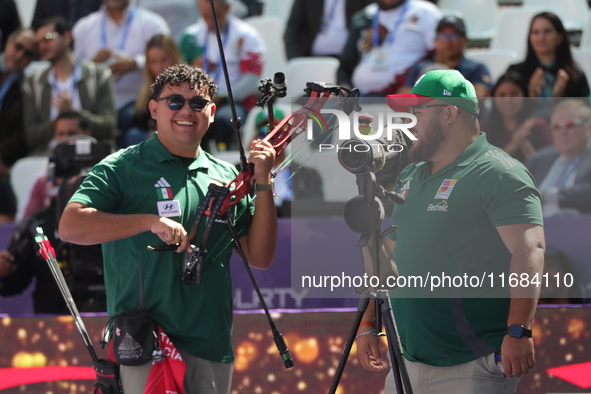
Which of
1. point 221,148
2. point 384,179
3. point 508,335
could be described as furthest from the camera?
point 221,148

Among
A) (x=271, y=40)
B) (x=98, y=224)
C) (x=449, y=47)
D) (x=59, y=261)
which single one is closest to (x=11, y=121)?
(x=271, y=40)

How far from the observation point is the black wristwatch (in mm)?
2840

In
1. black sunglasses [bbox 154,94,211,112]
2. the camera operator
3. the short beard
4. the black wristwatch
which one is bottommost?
the camera operator

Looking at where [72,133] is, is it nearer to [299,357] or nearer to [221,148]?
[221,148]

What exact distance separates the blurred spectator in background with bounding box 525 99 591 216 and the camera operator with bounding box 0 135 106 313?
2.31m

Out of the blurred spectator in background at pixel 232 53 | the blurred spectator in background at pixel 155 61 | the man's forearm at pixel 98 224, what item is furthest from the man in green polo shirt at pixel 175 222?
the blurred spectator in background at pixel 232 53

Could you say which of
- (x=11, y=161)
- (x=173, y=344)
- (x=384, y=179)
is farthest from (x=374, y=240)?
(x=11, y=161)

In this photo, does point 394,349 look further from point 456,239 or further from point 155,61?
point 155,61

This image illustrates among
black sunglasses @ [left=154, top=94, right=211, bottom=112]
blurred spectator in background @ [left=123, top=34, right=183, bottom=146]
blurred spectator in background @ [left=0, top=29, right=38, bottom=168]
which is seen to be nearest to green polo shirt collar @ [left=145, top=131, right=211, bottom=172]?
black sunglasses @ [left=154, top=94, right=211, bottom=112]

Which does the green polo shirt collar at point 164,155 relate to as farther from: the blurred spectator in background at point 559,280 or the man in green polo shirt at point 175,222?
the blurred spectator in background at point 559,280

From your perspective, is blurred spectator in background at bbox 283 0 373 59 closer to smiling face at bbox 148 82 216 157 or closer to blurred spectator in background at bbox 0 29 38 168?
blurred spectator in background at bbox 0 29 38 168

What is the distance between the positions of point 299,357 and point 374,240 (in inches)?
52.7

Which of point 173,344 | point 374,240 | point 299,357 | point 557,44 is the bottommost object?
point 299,357

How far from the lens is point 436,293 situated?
312cm
